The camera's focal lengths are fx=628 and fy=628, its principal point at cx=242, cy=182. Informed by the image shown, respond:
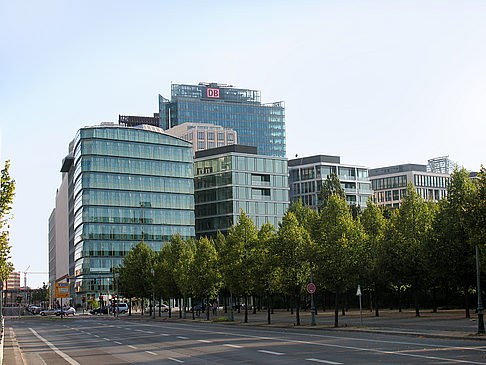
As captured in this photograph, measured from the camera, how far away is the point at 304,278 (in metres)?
53.0

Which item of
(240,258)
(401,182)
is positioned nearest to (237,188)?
(401,182)

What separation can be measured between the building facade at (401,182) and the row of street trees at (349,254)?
309 feet

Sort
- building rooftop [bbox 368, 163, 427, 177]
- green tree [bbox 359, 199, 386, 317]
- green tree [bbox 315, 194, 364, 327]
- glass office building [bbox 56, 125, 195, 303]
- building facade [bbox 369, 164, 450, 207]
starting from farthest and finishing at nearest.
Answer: building rooftop [bbox 368, 163, 427, 177]
building facade [bbox 369, 164, 450, 207]
glass office building [bbox 56, 125, 195, 303]
green tree [bbox 359, 199, 386, 317]
green tree [bbox 315, 194, 364, 327]

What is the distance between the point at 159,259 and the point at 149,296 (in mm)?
8037

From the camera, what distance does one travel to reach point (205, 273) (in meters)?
73.6

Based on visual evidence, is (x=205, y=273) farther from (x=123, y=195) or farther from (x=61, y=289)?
(x=123, y=195)

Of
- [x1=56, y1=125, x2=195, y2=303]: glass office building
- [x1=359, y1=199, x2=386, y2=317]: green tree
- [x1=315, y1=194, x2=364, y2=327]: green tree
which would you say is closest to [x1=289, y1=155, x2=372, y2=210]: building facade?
[x1=56, y1=125, x2=195, y2=303]: glass office building

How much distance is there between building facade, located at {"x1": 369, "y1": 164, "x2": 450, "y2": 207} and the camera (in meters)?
168

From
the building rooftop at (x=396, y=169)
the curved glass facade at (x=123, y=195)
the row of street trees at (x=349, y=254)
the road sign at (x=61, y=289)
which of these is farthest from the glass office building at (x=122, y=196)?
the row of street trees at (x=349, y=254)

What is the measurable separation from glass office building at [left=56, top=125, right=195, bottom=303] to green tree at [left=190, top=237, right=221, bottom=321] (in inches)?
2502

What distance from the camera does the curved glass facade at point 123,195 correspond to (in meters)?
137

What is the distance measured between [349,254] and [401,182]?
126m

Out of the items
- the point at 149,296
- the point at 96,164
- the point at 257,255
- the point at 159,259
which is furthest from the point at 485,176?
the point at 96,164

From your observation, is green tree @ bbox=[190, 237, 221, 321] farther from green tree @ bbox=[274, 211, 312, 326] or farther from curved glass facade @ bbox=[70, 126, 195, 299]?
curved glass facade @ bbox=[70, 126, 195, 299]
